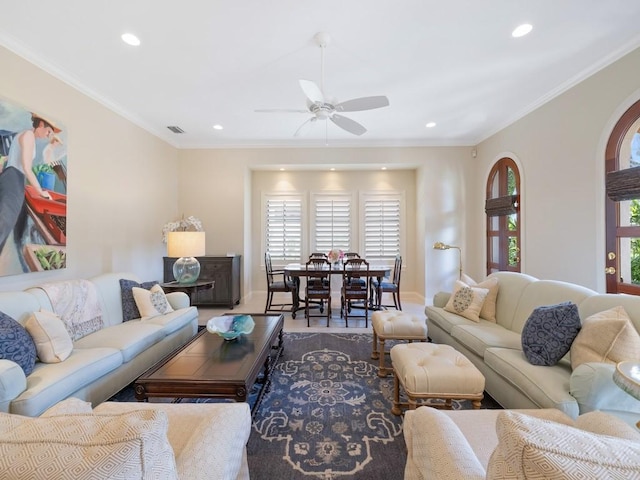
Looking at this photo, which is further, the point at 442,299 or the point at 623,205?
the point at 442,299

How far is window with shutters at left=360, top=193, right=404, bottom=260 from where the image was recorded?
19.8 ft

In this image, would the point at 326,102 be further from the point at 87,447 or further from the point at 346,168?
the point at 346,168

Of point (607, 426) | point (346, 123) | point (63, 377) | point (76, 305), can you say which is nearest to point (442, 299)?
point (346, 123)

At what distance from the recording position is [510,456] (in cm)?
63

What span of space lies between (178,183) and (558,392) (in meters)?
5.93

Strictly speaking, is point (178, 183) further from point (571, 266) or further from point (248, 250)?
point (571, 266)

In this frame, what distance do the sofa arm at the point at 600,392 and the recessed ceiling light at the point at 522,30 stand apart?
8.68 feet

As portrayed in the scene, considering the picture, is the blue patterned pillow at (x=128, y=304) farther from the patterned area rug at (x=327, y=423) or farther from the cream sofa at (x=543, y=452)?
the cream sofa at (x=543, y=452)

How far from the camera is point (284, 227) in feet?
20.1

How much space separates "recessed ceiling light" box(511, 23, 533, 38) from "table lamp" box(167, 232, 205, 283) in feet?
13.1

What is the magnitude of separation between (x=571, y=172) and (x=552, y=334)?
2.35m

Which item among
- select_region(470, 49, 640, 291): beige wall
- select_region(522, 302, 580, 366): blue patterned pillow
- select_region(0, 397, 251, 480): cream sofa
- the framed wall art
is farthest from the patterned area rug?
select_region(470, 49, 640, 291): beige wall

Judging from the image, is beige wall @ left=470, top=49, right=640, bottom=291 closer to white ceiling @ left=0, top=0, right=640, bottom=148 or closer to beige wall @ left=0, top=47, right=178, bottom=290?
white ceiling @ left=0, top=0, right=640, bottom=148

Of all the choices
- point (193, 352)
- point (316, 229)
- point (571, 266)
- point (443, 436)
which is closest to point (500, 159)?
point (571, 266)
